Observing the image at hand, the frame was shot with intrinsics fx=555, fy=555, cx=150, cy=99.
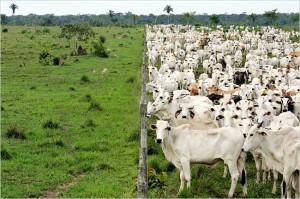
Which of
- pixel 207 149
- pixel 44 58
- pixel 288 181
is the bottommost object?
pixel 44 58

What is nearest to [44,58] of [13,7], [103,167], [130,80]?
[130,80]

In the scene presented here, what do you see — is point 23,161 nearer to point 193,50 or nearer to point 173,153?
point 173,153

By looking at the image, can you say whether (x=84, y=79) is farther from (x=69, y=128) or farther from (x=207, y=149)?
(x=207, y=149)

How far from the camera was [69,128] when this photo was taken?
1639cm

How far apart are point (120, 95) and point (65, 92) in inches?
93.3

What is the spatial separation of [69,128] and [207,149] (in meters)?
6.87

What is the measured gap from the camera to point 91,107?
19.4 meters

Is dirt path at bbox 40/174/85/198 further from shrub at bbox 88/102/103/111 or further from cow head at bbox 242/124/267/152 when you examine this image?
shrub at bbox 88/102/103/111

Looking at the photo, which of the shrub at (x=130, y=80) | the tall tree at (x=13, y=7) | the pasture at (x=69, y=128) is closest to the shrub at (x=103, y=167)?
the pasture at (x=69, y=128)

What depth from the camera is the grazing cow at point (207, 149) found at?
1034cm

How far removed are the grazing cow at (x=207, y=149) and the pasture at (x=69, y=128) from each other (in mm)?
1096

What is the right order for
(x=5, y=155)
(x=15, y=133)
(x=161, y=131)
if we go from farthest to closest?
(x=15, y=133) < (x=5, y=155) < (x=161, y=131)

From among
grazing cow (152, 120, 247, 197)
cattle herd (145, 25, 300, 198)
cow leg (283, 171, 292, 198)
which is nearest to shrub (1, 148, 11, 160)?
cattle herd (145, 25, 300, 198)

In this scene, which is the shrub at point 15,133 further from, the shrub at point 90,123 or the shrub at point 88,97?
the shrub at point 88,97
